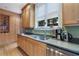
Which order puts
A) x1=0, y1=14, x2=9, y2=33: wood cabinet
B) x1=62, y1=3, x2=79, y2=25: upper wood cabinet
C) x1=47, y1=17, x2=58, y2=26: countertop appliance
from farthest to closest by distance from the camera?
x1=47, y1=17, x2=58, y2=26: countertop appliance, x1=0, y1=14, x2=9, y2=33: wood cabinet, x1=62, y1=3, x2=79, y2=25: upper wood cabinet

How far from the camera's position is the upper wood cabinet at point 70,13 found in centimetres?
242

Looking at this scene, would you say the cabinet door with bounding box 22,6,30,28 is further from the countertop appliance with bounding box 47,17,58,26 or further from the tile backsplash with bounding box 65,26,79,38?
the tile backsplash with bounding box 65,26,79,38

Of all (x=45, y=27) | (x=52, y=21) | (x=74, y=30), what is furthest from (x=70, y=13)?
(x=45, y=27)

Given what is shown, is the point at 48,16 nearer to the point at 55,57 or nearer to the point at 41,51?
the point at 41,51

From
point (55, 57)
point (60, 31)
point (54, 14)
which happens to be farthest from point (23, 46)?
point (55, 57)

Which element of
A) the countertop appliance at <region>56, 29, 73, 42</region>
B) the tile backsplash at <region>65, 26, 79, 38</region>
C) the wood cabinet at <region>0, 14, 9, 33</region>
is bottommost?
the countertop appliance at <region>56, 29, 73, 42</region>

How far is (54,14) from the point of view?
3902 millimetres

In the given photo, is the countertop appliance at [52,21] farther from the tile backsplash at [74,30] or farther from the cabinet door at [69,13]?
the cabinet door at [69,13]

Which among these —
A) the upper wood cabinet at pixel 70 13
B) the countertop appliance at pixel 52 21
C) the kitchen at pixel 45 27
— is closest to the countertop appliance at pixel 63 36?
the kitchen at pixel 45 27

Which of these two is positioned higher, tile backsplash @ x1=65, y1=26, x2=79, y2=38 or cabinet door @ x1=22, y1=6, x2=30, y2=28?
cabinet door @ x1=22, y1=6, x2=30, y2=28

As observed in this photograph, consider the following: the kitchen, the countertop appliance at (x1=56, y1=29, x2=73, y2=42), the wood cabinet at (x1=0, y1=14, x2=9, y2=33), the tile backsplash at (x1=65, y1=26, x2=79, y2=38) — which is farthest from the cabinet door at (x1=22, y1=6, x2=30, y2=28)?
the tile backsplash at (x1=65, y1=26, x2=79, y2=38)

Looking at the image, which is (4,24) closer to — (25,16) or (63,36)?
(25,16)

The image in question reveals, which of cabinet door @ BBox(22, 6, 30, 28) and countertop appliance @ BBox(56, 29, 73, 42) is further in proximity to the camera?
cabinet door @ BBox(22, 6, 30, 28)

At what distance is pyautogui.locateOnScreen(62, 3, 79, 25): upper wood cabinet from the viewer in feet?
7.94
